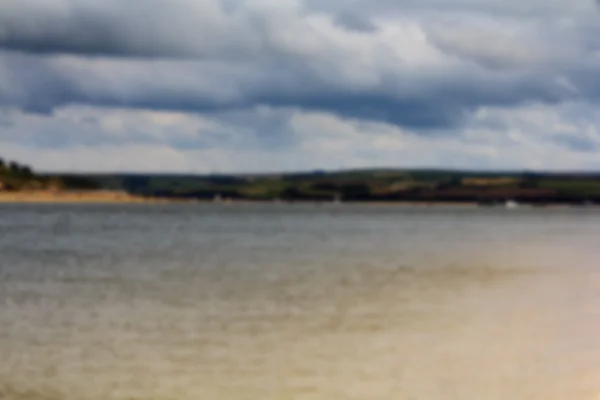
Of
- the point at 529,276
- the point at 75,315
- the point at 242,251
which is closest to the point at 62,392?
the point at 75,315

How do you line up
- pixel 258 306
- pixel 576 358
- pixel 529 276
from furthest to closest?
1. pixel 529 276
2. pixel 258 306
3. pixel 576 358

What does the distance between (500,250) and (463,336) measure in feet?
126

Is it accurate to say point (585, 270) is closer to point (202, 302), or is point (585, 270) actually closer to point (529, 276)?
point (529, 276)

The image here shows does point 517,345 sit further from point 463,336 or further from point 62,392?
point 62,392

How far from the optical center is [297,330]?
81.8 feet

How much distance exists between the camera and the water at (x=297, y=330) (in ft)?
61.5

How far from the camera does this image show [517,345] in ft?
76.1

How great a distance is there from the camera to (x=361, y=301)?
3164 cm

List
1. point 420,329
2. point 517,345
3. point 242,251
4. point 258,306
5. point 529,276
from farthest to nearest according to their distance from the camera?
point 242,251
point 529,276
point 258,306
point 420,329
point 517,345

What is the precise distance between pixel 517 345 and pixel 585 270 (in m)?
21.9

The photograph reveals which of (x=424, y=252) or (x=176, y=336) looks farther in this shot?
(x=424, y=252)

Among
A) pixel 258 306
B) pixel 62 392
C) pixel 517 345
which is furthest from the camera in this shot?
pixel 258 306

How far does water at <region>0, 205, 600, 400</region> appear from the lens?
61.5ft

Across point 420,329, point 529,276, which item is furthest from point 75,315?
point 529,276
